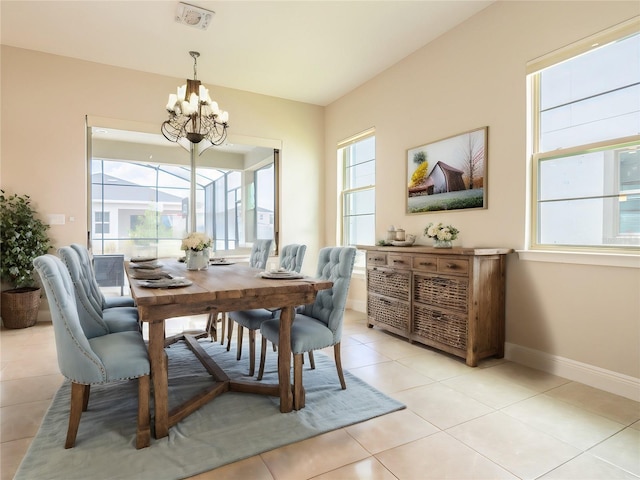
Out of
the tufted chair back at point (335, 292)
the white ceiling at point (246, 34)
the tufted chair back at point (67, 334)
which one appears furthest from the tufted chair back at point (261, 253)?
the white ceiling at point (246, 34)

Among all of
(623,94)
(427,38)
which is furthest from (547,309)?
(427,38)

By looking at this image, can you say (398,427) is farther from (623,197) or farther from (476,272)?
(623,197)

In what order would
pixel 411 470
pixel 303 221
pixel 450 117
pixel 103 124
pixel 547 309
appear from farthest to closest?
pixel 303 221
pixel 103 124
pixel 450 117
pixel 547 309
pixel 411 470

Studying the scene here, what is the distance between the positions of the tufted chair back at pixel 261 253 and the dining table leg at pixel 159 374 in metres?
1.75

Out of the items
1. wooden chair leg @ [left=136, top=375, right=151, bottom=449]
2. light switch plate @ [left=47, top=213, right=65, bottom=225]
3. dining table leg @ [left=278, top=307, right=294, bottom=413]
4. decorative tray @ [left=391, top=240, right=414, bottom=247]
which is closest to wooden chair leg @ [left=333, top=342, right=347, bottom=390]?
dining table leg @ [left=278, top=307, right=294, bottom=413]

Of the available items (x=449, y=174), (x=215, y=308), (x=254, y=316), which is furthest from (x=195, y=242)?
(x=449, y=174)

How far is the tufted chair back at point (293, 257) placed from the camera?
121 inches

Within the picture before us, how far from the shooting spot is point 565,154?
273 cm

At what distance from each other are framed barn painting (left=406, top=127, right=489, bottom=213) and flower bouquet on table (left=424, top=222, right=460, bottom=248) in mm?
314

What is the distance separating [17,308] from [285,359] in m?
3.69

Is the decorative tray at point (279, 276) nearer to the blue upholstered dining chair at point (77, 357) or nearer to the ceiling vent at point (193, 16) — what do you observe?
the blue upholstered dining chair at point (77, 357)

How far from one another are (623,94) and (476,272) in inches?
62.9

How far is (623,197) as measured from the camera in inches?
95.7

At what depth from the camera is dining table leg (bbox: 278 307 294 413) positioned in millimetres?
2123
